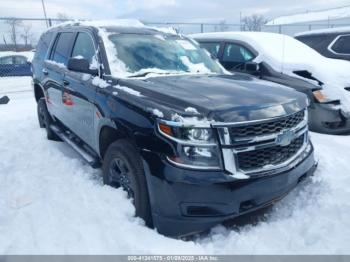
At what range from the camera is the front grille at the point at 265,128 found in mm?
2531

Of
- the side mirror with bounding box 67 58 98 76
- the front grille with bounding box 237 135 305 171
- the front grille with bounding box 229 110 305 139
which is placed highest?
the side mirror with bounding box 67 58 98 76

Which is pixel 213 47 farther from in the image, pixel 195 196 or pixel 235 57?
pixel 195 196

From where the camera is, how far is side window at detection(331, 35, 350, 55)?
8023 millimetres

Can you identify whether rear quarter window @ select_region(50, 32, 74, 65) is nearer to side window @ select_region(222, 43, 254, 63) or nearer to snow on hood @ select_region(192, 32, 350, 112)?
side window @ select_region(222, 43, 254, 63)

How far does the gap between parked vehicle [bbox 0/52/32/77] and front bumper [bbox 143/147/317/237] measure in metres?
14.7

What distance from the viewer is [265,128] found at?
2.67m

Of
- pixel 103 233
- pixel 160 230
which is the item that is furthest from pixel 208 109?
pixel 103 233

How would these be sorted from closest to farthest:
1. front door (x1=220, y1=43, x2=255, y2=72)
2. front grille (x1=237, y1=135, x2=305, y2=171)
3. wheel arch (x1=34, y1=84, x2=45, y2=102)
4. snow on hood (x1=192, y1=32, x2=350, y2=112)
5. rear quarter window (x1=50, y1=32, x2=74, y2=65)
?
front grille (x1=237, y1=135, x2=305, y2=171) → rear quarter window (x1=50, y1=32, x2=74, y2=65) → snow on hood (x1=192, y1=32, x2=350, y2=112) → wheel arch (x1=34, y1=84, x2=45, y2=102) → front door (x1=220, y1=43, x2=255, y2=72)

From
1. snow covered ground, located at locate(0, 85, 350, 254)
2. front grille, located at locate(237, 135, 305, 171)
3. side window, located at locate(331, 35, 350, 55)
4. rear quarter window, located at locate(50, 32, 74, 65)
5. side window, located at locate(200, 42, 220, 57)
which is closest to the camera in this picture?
front grille, located at locate(237, 135, 305, 171)

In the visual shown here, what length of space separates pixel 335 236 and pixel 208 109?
1563 mm

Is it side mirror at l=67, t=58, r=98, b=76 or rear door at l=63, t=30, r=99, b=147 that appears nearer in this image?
side mirror at l=67, t=58, r=98, b=76

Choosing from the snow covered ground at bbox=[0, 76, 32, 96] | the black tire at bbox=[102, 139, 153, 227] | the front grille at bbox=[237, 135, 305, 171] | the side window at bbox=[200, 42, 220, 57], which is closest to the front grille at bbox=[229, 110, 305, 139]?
the front grille at bbox=[237, 135, 305, 171]

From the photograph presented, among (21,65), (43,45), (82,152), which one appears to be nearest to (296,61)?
(82,152)

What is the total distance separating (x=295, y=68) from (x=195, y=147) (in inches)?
161
